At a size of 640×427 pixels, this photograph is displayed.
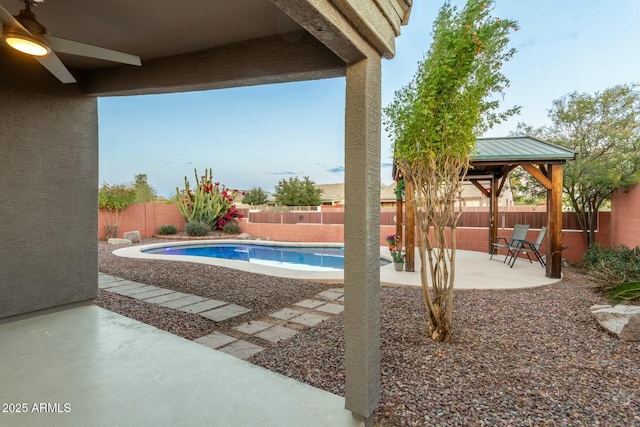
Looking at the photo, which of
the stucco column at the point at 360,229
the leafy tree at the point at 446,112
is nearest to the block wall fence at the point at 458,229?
the leafy tree at the point at 446,112

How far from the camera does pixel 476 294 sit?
14.7 feet

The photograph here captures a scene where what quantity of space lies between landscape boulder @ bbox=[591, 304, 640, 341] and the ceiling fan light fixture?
17.8 feet

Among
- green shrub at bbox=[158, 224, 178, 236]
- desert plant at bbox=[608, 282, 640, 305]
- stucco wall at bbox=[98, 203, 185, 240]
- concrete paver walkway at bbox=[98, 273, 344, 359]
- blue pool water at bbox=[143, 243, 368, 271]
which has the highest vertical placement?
stucco wall at bbox=[98, 203, 185, 240]

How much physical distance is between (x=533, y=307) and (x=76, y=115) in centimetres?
614

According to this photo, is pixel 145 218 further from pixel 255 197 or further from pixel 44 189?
pixel 255 197

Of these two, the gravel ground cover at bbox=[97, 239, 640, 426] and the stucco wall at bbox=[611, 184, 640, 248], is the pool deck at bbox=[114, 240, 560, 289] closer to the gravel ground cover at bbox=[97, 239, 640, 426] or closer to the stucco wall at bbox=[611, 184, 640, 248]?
the gravel ground cover at bbox=[97, 239, 640, 426]

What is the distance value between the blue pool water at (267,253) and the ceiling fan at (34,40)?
7195 mm

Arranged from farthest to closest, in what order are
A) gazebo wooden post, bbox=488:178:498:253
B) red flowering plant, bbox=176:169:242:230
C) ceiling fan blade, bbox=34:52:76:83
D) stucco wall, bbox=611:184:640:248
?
red flowering plant, bbox=176:169:242:230, gazebo wooden post, bbox=488:178:498:253, stucco wall, bbox=611:184:640:248, ceiling fan blade, bbox=34:52:76:83

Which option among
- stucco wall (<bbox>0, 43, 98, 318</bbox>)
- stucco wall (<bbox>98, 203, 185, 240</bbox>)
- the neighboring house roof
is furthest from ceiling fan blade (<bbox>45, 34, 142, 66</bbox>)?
the neighboring house roof

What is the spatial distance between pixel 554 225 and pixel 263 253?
8295mm

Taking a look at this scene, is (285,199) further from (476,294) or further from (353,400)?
(353,400)

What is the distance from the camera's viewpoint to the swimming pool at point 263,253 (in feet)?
31.5

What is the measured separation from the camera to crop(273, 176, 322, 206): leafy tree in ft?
88.3

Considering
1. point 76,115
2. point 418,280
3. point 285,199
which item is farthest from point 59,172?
point 285,199
